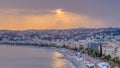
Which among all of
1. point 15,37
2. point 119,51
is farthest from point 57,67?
point 15,37

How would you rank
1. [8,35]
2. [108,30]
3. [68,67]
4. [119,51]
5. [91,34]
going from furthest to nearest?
1. [8,35]
2. [91,34]
3. [108,30]
4. [119,51]
5. [68,67]

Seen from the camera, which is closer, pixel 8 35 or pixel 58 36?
pixel 58 36

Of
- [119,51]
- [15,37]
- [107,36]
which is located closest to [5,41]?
[15,37]

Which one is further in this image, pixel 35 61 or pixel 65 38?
pixel 65 38

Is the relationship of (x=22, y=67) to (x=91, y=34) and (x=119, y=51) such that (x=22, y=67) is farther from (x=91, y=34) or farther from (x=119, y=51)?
(x=91, y=34)

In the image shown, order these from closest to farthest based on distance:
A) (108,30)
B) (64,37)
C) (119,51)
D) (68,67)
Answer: (68,67)
(119,51)
(108,30)
(64,37)

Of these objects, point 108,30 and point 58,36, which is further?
point 58,36

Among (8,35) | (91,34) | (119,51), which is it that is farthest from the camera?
(8,35)

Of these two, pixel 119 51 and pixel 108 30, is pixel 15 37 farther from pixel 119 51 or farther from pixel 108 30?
pixel 119 51

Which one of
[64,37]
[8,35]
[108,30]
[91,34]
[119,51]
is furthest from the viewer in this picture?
[8,35]
